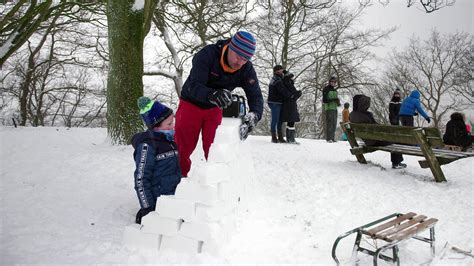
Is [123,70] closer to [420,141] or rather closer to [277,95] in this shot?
[277,95]

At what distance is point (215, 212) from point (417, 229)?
179 centimetres

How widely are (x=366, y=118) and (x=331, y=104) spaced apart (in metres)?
4.11

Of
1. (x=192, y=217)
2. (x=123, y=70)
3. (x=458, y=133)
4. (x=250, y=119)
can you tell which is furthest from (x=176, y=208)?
(x=458, y=133)

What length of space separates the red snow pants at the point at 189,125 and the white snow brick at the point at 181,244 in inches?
41.8

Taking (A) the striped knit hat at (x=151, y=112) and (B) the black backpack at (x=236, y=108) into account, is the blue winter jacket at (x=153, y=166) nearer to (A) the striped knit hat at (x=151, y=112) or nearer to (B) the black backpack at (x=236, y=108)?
(A) the striped knit hat at (x=151, y=112)

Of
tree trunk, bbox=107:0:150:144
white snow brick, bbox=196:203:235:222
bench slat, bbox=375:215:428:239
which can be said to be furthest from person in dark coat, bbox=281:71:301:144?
white snow brick, bbox=196:203:235:222

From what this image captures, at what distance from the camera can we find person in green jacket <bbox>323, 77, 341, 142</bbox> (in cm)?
1097

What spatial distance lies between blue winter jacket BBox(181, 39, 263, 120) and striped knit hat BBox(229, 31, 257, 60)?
0.30 meters

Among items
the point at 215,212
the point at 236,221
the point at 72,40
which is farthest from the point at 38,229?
the point at 72,40

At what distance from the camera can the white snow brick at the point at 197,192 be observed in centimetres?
303

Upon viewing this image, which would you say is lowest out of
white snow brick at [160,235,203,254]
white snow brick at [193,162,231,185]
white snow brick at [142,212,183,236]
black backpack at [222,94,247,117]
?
white snow brick at [160,235,203,254]

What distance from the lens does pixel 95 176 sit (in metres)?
5.10

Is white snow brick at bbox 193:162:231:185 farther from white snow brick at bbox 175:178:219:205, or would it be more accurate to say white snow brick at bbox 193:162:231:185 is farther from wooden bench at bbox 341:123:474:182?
wooden bench at bbox 341:123:474:182

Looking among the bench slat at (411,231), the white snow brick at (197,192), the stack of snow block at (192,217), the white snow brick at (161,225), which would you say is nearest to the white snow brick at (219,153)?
the stack of snow block at (192,217)
